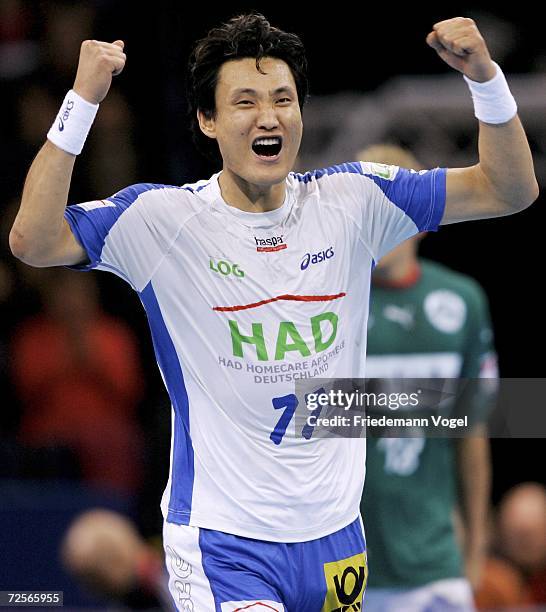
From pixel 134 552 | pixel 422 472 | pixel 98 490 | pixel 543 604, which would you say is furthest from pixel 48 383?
pixel 543 604

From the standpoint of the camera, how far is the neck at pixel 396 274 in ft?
21.0

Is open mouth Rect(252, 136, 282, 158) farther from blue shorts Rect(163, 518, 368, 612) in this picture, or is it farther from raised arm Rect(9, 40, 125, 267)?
blue shorts Rect(163, 518, 368, 612)

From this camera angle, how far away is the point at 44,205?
394 cm

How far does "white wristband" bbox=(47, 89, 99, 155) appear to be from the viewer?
158 inches

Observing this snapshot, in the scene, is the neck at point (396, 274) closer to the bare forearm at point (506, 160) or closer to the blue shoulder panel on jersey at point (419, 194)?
the blue shoulder panel on jersey at point (419, 194)

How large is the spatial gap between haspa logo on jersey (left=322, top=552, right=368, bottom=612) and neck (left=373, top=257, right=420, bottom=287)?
232 cm

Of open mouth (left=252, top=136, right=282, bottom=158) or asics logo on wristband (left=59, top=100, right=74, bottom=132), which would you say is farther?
open mouth (left=252, top=136, right=282, bottom=158)

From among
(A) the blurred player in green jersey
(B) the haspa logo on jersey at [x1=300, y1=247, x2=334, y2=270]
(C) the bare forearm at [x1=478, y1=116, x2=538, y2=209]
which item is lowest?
(A) the blurred player in green jersey

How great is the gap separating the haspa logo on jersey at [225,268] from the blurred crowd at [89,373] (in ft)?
9.38

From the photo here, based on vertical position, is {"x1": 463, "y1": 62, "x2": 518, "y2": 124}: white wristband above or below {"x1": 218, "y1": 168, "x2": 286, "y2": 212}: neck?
→ above

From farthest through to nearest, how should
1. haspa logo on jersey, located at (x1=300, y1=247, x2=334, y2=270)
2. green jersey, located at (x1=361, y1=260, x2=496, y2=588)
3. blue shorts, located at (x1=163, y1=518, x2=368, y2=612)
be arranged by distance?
green jersey, located at (x1=361, y1=260, x2=496, y2=588)
haspa logo on jersey, located at (x1=300, y1=247, x2=334, y2=270)
blue shorts, located at (x1=163, y1=518, x2=368, y2=612)

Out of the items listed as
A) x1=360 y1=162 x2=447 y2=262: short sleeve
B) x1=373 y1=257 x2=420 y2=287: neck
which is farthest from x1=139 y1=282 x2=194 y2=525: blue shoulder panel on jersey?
x1=373 y1=257 x2=420 y2=287: neck

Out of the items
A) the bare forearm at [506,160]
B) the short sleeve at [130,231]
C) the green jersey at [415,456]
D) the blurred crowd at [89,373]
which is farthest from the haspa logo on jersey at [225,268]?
the blurred crowd at [89,373]

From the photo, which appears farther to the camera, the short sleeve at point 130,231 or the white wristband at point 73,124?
the short sleeve at point 130,231
